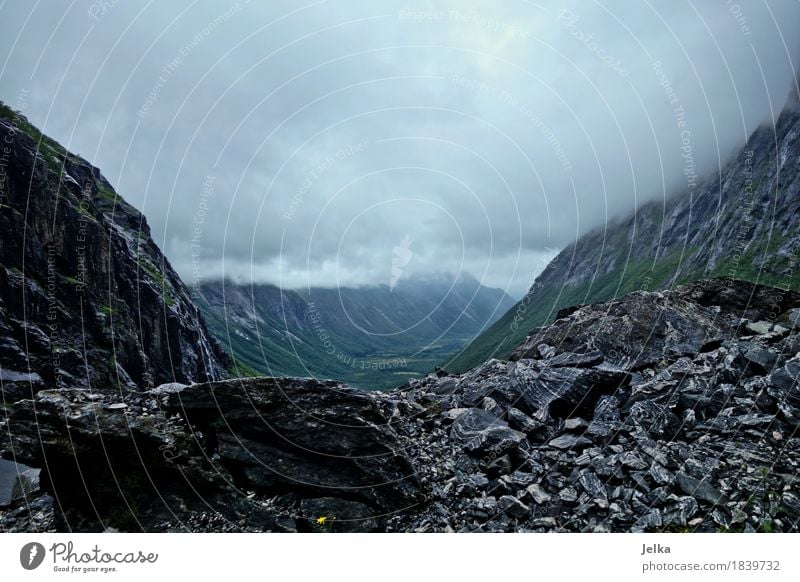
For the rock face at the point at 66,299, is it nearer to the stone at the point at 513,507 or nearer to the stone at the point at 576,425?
the stone at the point at 513,507

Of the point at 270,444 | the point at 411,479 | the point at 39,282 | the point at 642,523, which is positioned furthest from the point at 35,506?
the point at 39,282

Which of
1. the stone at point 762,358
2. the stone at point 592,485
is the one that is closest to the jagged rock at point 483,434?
the stone at point 592,485

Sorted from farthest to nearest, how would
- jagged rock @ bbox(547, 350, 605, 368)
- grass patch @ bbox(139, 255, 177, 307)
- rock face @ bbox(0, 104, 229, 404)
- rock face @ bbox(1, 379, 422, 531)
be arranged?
grass patch @ bbox(139, 255, 177, 307)
rock face @ bbox(0, 104, 229, 404)
jagged rock @ bbox(547, 350, 605, 368)
rock face @ bbox(1, 379, 422, 531)

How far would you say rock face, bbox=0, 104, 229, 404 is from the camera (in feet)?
238

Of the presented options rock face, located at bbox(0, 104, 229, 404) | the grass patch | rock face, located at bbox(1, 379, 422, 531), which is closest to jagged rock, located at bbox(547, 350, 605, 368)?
rock face, located at bbox(1, 379, 422, 531)

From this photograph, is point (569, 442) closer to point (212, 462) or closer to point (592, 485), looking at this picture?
point (592, 485)

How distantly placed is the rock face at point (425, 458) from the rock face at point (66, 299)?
4617 cm

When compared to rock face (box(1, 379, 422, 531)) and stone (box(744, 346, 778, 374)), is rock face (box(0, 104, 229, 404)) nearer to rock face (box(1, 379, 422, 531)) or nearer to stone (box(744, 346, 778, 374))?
rock face (box(1, 379, 422, 531))

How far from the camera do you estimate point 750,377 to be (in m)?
16.8

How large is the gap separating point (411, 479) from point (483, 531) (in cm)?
304

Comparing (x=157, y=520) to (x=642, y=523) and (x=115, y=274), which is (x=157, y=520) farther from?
(x=115, y=274)

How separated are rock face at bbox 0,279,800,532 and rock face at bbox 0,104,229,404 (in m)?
46.2

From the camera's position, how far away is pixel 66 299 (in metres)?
92.1

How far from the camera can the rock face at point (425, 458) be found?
12.8 m
